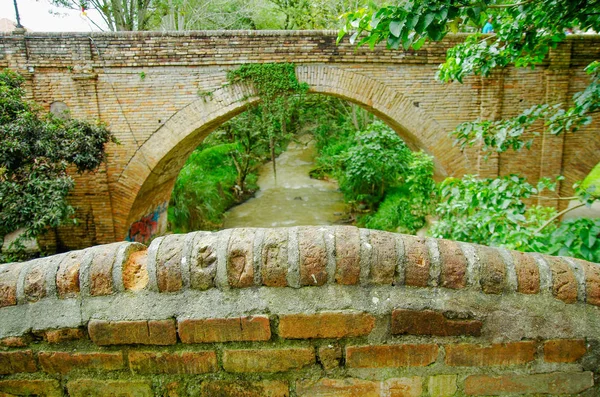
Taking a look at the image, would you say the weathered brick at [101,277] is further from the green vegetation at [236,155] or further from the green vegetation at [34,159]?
the green vegetation at [236,155]

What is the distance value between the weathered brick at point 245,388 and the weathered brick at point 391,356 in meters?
0.23

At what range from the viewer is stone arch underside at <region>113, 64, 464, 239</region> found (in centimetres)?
682

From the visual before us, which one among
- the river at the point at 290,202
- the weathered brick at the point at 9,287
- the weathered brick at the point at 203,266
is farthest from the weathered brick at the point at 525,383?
the river at the point at 290,202

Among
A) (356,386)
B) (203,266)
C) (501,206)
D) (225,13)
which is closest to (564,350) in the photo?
(356,386)

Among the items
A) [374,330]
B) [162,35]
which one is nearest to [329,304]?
[374,330]

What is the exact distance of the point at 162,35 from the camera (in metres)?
6.43

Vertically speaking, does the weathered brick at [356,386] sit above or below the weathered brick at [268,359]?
below

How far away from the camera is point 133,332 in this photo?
1216mm

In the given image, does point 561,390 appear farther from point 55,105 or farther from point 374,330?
point 55,105

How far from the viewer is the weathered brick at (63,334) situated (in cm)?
123

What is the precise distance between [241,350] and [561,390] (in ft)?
3.33

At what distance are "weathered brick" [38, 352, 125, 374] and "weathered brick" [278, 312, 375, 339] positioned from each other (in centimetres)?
53

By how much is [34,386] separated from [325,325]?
95 centimetres

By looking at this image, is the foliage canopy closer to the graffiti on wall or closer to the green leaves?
the green leaves
